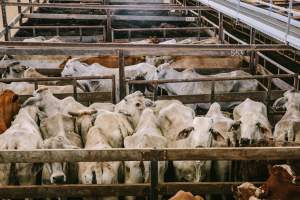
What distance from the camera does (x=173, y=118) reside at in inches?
228

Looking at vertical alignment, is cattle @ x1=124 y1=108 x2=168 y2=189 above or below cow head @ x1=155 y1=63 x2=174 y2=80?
below

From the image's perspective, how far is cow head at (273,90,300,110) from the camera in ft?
19.8

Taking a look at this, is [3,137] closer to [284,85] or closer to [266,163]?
[266,163]

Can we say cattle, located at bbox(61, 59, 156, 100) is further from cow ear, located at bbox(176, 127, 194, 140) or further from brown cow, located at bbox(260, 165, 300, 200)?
brown cow, located at bbox(260, 165, 300, 200)

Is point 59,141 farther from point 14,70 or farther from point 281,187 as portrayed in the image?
point 14,70

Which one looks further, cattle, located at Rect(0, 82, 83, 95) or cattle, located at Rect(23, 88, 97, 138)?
cattle, located at Rect(0, 82, 83, 95)

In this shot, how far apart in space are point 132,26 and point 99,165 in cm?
906

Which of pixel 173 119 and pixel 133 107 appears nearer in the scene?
pixel 173 119

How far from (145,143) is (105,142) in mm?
544

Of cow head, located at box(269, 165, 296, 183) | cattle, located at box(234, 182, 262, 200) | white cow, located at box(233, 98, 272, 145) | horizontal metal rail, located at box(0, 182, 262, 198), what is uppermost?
cow head, located at box(269, 165, 296, 183)

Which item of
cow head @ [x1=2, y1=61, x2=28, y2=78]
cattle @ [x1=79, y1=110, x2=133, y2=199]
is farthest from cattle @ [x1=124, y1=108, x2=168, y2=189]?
cow head @ [x1=2, y1=61, x2=28, y2=78]

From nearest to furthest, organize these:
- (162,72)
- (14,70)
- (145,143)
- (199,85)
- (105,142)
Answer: (145,143), (105,142), (199,85), (162,72), (14,70)

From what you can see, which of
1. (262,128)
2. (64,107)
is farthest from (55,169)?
(262,128)

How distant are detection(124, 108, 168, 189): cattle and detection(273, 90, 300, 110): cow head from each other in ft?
6.23
